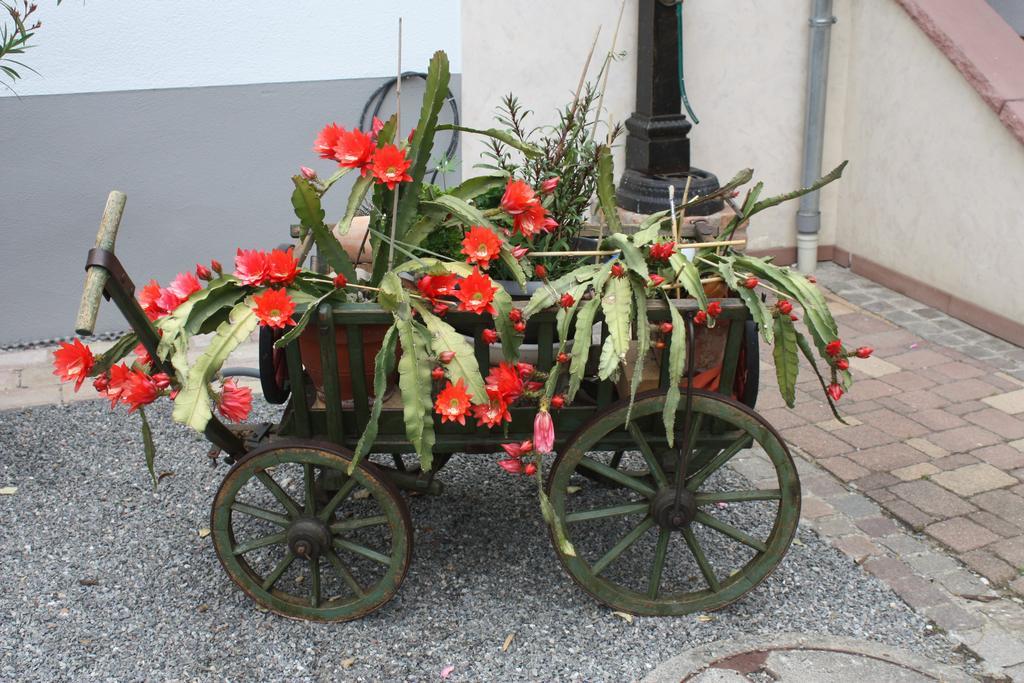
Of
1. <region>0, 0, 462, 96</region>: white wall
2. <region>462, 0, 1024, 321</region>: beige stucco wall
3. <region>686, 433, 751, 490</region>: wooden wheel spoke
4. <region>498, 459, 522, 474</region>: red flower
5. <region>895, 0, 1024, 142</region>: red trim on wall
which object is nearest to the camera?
<region>498, 459, 522, 474</region>: red flower

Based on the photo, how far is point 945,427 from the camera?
4543mm

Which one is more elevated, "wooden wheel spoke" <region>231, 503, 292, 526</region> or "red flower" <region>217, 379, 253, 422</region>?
"red flower" <region>217, 379, 253, 422</region>

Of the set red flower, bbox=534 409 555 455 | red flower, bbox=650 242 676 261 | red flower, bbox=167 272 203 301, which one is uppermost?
red flower, bbox=650 242 676 261

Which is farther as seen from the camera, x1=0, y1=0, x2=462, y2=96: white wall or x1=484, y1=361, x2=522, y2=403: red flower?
x1=0, y1=0, x2=462, y2=96: white wall

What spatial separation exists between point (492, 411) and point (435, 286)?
36 centimetres

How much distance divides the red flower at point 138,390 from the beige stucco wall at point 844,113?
3182mm

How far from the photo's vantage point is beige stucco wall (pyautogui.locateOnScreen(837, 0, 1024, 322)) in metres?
5.31

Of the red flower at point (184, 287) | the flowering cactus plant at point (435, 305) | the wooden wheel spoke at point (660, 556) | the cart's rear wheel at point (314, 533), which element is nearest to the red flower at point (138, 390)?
the flowering cactus plant at point (435, 305)

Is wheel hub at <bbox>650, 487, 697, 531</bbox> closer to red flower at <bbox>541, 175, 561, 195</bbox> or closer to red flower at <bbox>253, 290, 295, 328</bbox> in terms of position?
red flower at <bbox>541, 175, 561, 195</bbox>

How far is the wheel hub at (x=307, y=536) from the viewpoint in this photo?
123 inches

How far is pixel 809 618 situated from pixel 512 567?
36.3 inches

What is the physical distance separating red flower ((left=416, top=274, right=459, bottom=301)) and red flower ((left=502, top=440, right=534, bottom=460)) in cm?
45

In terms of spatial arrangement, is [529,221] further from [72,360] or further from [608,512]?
[72,360]

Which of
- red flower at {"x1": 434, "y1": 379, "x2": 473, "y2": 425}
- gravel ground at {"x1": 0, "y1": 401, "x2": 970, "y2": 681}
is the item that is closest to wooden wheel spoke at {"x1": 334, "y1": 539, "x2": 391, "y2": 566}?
gravel ground at {"x1": 0, "y1": 401, "x2": 970, "y2": 681}
